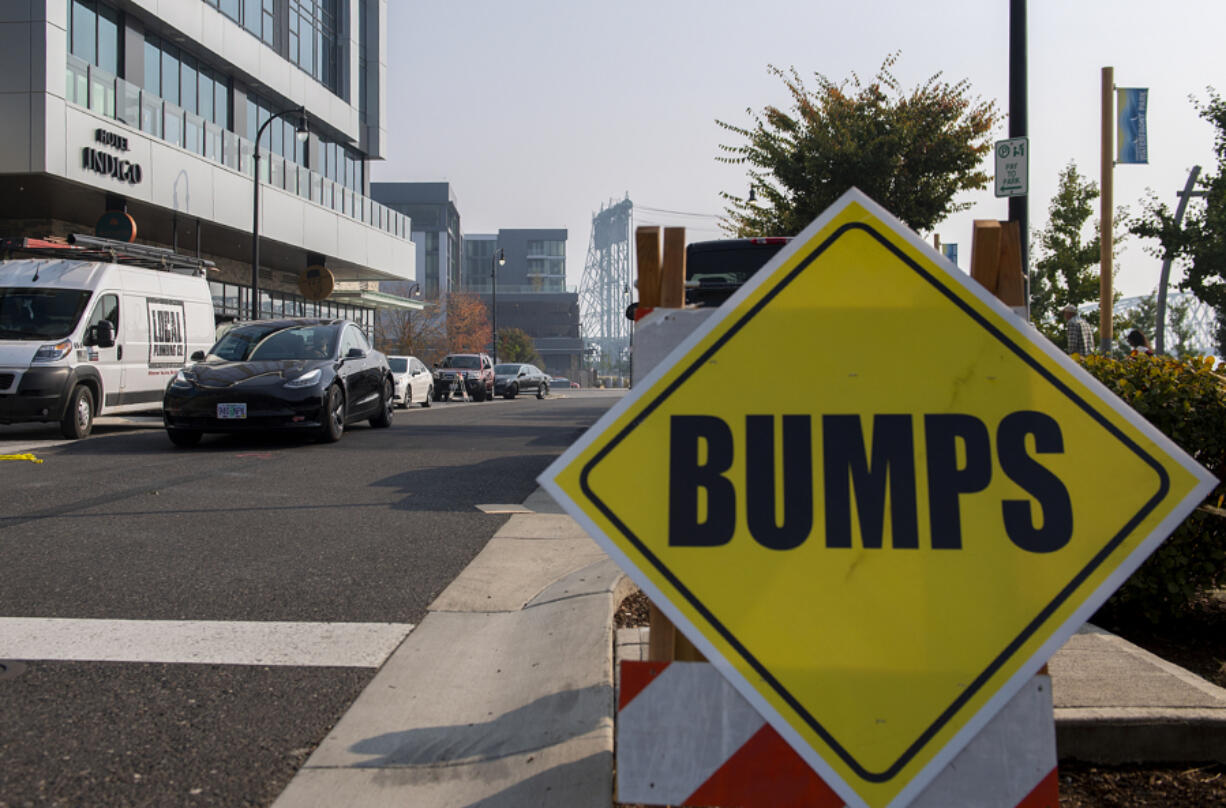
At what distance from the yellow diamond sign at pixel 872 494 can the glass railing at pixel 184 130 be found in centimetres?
2249

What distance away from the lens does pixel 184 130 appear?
25.2m

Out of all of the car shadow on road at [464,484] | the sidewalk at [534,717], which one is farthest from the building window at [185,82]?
the sidewalk at [534,717]

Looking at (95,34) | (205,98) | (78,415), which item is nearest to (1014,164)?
(78,415)

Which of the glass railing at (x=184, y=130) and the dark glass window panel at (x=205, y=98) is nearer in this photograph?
the glass railing at (x=184, y=130)

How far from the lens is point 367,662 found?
13.4 ft

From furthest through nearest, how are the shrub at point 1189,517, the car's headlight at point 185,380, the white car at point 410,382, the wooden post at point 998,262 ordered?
the white car at point 410,382, the car's headlight at point 185,380, the shrub at point 1189,517, the wooden post at point 998,262

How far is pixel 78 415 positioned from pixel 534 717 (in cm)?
1185

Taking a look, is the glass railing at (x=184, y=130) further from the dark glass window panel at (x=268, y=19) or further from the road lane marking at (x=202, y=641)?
the road lane marking at (x=202, y=641)

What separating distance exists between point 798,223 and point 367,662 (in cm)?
1457

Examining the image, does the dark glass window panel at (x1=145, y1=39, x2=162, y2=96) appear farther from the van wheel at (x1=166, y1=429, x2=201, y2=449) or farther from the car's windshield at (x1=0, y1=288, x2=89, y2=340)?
the van wheel at (x1=166, y1=429, x2=201, y2=449)

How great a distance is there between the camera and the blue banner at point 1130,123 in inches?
422

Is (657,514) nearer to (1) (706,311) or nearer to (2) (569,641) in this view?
(1) (706,311)

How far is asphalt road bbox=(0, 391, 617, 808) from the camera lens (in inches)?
124

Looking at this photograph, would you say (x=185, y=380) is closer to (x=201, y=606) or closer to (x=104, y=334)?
(x=104, y=334)
